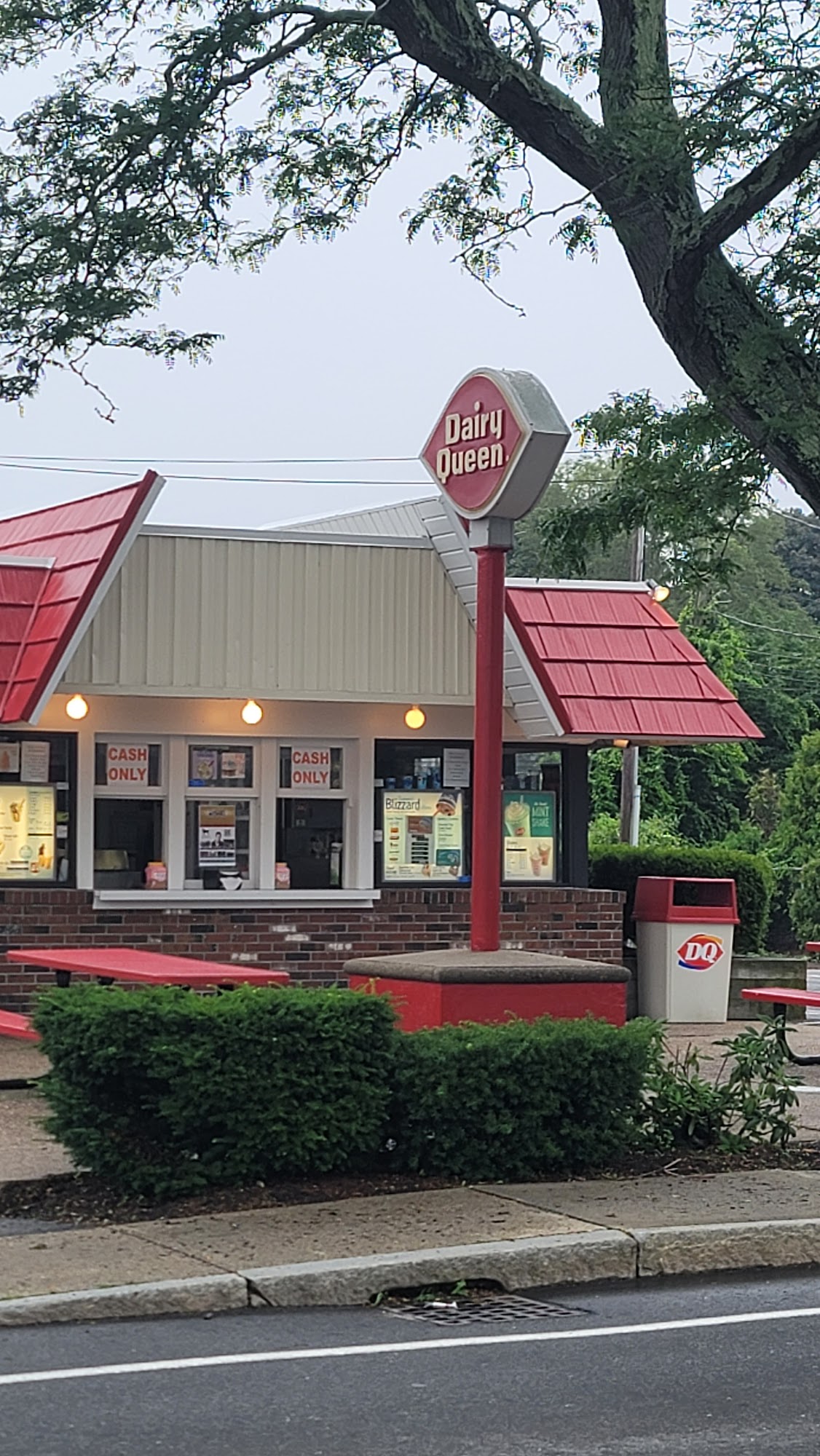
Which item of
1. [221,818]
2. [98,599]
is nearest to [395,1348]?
[98,599]

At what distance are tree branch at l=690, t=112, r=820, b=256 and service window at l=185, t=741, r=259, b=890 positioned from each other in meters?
7.57

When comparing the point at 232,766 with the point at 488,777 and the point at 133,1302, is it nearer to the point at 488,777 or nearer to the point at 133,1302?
the point at 488,777

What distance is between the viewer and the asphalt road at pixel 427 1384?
6.32 m

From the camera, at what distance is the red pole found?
12133 mm

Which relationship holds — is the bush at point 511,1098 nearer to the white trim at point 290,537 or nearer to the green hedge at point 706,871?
the white trim at point 290,537

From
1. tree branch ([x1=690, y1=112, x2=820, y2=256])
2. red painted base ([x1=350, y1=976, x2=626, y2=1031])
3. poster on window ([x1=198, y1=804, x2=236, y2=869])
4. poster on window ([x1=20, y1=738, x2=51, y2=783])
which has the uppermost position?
tree branch ([x1=690, y1=112, x2=820, y2=256])

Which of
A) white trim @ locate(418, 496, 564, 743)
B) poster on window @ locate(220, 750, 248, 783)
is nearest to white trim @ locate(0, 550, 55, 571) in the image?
poster on window @ locate(220, 750, 248, 783)

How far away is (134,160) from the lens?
1382cm

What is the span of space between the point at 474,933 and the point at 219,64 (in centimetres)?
613

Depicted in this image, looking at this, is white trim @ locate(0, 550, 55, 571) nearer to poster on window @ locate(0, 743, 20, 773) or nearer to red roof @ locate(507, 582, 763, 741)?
poster on window @ locate(0, 743, 20, 773)

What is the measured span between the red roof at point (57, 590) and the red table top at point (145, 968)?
1.98 metres

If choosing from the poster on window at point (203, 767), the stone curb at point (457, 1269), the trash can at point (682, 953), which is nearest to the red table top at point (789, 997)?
the trash can at point (682, 953)

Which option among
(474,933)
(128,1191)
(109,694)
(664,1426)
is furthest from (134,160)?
(664,1426)

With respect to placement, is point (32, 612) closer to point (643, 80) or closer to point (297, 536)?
point (297, 536)
